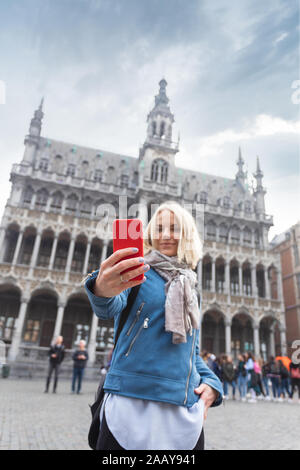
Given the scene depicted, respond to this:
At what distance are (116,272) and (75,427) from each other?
19.2 feet

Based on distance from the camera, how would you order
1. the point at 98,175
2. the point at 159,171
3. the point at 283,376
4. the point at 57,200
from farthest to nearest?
the point at 98,175 < the point at 159,171 < the point at 57,200 < the point at 283,376

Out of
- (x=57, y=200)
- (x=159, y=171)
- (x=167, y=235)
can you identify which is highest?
(x=159, y=171)

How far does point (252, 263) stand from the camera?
96.1 ft

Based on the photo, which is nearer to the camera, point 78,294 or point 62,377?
point 62,377

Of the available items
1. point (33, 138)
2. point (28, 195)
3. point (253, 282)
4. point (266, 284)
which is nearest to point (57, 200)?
point (28, 195)

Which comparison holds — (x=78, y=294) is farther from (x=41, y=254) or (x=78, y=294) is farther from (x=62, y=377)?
(x=62, y=377)

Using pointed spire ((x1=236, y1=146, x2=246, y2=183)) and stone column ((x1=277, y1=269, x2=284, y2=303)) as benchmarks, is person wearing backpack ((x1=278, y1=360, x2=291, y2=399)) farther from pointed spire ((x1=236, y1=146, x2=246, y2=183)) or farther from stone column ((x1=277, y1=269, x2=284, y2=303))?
pointed spire ((x1=236, y1=146, x2=246, y2=183))

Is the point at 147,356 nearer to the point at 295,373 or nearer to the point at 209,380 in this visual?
the point at 209,380

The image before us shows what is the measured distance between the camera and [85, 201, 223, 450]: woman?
4.71ft

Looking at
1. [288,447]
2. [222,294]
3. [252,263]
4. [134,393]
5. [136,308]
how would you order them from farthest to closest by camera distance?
[252,263]
[222,294]
[288,447]
[136,308]
[134,393]

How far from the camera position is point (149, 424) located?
1437 millimetres

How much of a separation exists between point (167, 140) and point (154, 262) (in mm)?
34191
